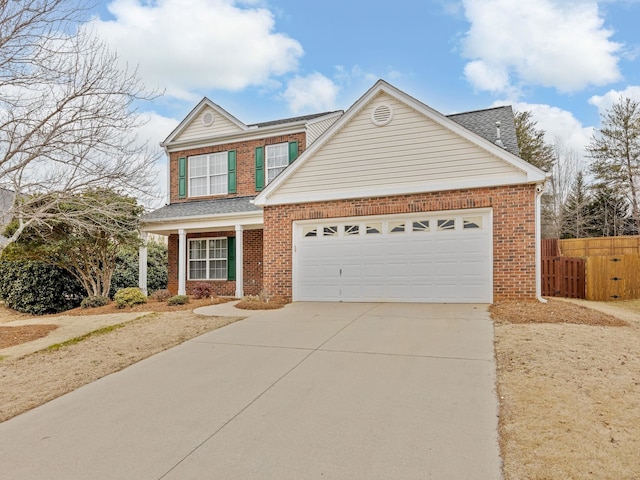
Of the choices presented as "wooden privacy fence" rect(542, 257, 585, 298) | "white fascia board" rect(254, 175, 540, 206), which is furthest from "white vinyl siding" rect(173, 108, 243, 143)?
"wooden privacy fence" rect(542, 257, 585, 298)

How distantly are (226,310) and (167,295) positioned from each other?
15.6 ft

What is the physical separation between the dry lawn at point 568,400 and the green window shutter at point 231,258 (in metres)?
10.5

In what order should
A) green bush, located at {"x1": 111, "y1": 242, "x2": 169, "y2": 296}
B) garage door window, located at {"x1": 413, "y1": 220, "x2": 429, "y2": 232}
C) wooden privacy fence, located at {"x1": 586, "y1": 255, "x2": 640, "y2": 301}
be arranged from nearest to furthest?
1. garage door window, located at {"x1": 413, "y1": 220, "x2": 429, "y2": 232}
2. wooden privacy fence, located at {"x1": 586, "y1": 255, "x2": 640, "y2": 301}
3. green bush, located at {"x1": 111, "y1": 242, "x2": 169, "y2": 296}

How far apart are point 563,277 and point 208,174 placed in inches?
552

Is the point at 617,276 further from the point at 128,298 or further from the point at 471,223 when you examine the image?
the point at 128,298

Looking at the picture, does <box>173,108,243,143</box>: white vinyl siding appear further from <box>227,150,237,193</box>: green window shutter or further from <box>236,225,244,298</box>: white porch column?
<box>236,225,244,298</box>: white porch column

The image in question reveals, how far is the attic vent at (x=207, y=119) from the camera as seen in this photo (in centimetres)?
1656

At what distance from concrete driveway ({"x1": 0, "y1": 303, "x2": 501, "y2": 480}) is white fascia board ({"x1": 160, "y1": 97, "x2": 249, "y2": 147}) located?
1143cm

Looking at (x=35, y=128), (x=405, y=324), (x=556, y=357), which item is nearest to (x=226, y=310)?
(x=405, y=324)

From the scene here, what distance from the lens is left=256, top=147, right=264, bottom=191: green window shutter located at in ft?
51.1

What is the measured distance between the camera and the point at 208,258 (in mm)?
16031

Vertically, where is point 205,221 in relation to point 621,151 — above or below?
below

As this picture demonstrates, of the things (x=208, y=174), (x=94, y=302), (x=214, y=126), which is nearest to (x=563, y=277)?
(x=208, y=174)

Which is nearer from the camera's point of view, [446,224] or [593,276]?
[446,224]
